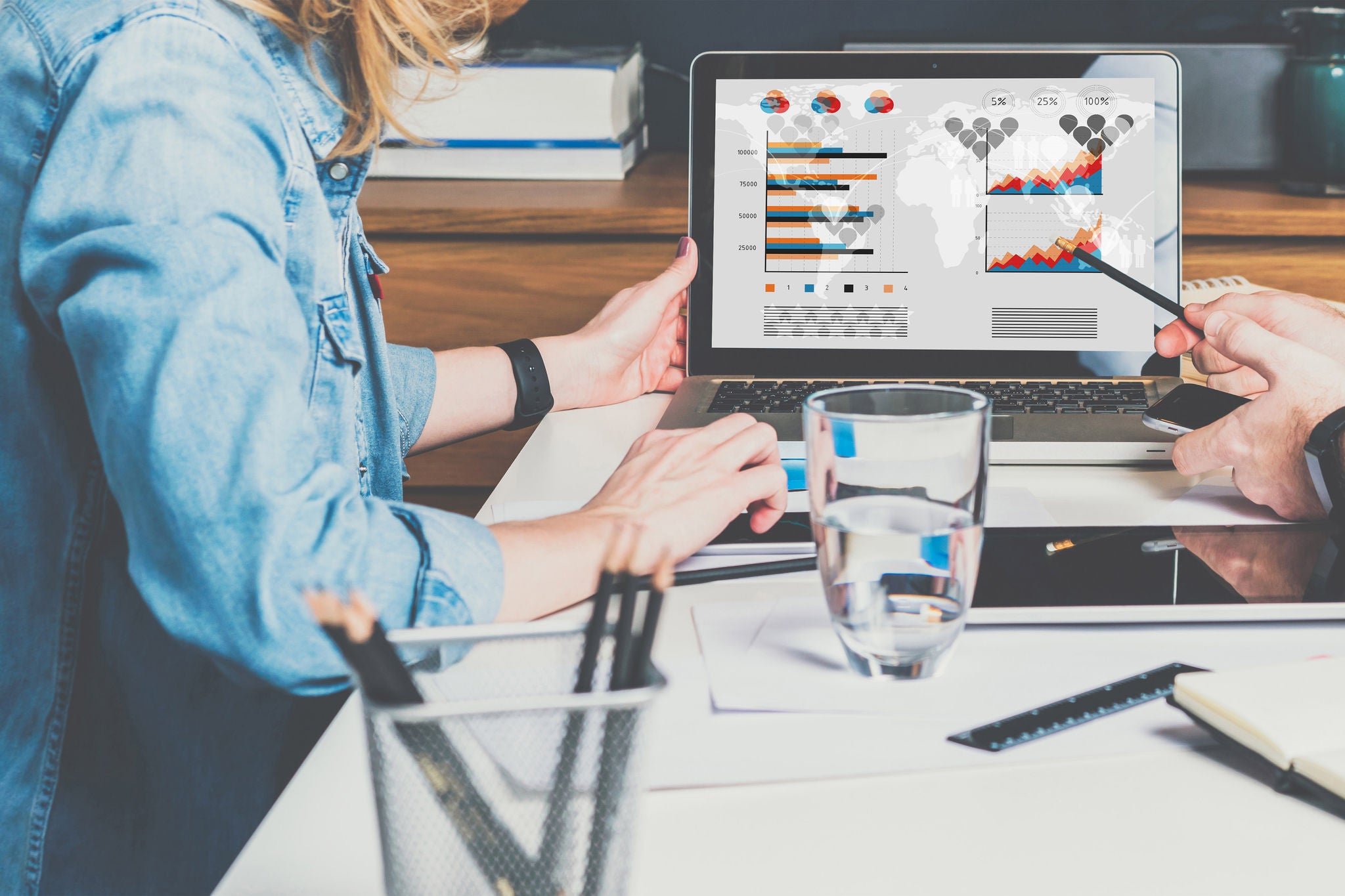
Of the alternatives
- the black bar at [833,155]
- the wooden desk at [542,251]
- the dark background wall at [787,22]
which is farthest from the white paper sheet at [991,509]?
the dark background wall at [787,22]

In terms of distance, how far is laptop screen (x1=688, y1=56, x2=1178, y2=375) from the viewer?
1010 millimetres

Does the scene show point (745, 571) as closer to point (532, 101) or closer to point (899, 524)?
point (899, 524)

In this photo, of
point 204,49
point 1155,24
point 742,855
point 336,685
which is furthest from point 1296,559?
point 1155,24

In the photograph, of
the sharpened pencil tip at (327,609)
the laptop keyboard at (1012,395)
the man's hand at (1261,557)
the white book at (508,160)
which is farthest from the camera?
the white book at (508,160)

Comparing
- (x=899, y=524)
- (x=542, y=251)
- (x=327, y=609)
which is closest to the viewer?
(x=327, y=609)

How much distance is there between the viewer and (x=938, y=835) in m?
Answer: 0.43

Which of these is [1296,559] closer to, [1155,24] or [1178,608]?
[1178,608]

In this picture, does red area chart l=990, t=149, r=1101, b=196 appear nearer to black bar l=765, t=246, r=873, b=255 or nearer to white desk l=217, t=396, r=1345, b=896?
black bar l=765, t=246, r=873, b=255

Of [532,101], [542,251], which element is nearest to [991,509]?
[542,251]

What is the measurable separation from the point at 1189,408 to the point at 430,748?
28.4 inches

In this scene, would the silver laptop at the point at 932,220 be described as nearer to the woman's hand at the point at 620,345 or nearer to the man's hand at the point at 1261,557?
the woman's hand at the point at 620,345

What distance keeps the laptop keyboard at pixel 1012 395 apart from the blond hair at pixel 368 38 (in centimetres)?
40

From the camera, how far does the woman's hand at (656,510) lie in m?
0.60

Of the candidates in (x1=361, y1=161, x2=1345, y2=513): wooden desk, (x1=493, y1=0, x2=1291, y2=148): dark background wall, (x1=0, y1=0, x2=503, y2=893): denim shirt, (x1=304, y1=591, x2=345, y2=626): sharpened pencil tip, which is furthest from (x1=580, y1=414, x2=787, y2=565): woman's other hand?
(x1=493, y1=0, x2=1291, y2=148): dark background wall
